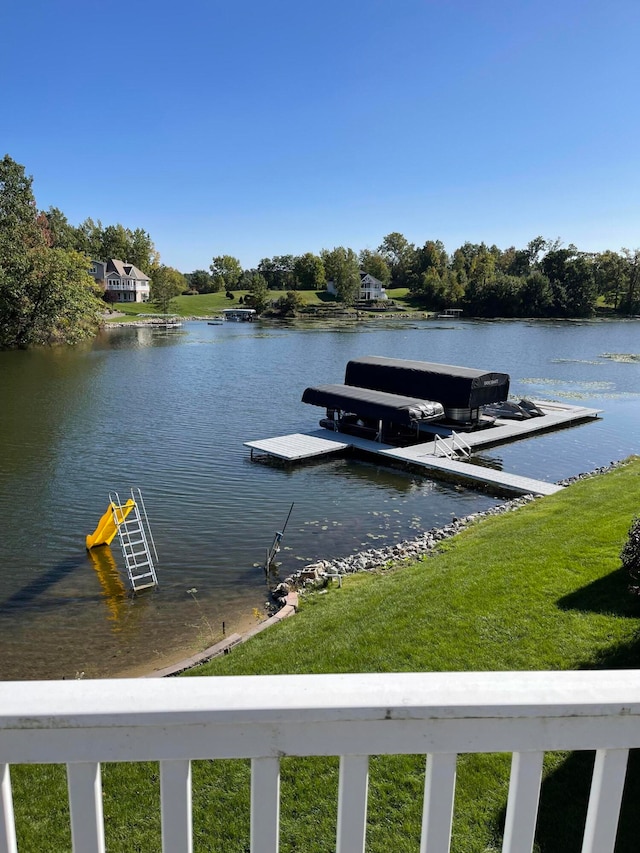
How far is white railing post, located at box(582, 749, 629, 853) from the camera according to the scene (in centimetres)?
155

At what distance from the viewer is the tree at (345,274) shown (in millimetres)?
146125

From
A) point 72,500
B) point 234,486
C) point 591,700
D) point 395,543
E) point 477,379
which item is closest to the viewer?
point 591,700

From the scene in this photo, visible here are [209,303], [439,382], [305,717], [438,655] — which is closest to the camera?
[305,717]

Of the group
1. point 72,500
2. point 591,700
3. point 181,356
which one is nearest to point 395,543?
point 72,500

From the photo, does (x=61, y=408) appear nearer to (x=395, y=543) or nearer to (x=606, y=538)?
(x=395, y=543)

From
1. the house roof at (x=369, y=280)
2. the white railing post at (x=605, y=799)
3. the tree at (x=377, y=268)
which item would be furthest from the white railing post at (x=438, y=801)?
the tree at (x=377, y=268)

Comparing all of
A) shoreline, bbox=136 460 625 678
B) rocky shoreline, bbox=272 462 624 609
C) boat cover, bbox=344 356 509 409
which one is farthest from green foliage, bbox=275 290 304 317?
rocky shoreline, bbox=272 462 624 609

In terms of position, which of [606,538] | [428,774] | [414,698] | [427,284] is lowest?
[606,538]

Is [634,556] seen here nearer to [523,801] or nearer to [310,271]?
[523,801]

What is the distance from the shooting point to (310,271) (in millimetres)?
158625

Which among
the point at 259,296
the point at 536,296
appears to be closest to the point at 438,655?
the point at 259,296

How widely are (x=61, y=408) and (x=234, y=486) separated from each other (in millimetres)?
17634

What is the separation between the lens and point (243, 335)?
3504 inches

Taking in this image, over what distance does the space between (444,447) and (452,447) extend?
34cm
